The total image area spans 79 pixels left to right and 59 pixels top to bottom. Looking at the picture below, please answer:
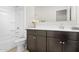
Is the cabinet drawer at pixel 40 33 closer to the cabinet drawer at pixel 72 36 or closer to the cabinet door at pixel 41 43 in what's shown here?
the cabinet door at pixel 41 43

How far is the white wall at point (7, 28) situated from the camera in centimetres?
161

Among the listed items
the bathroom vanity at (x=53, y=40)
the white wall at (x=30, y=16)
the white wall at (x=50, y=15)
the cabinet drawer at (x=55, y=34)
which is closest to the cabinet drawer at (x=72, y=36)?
the bathroom vanity at (x=53, y=40)

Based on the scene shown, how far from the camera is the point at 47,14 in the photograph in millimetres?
2146

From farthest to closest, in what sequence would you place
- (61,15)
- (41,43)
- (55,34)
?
1. (61,15)
2. (41,43)
3. (55,34)

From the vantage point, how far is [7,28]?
1688 mm

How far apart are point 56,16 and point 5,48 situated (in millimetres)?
1259

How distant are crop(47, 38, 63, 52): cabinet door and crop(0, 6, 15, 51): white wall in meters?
0.73

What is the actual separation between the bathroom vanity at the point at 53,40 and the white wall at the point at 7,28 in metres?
0.39

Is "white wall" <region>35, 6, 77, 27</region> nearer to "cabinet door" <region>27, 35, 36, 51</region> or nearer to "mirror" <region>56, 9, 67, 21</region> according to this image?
"mirror" <region>56, 9, 67, 21</region>

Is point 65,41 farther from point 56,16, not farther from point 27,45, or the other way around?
point 27,45

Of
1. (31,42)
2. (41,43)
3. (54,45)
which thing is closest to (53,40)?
(54,45)

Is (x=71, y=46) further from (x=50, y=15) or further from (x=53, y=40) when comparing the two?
(x=50, y=15)

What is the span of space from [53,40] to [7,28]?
89 cm
